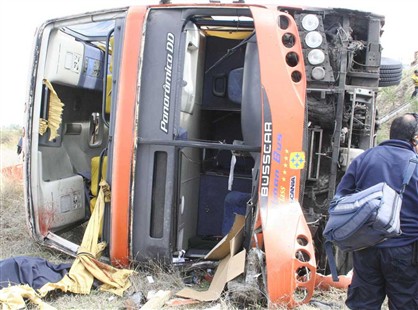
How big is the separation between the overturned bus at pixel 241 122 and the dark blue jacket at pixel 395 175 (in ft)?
2.44

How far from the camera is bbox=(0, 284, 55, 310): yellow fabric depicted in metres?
3.08

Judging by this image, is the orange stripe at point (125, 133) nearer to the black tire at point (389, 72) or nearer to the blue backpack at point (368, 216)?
the blue backpack at point (368, 216)

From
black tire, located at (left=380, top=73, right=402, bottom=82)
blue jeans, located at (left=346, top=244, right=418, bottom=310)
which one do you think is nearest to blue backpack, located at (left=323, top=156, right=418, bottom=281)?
blue jeans, located at (left=346, top=244, right=418, bottom=310)

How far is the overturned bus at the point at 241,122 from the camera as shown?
11.1 feet

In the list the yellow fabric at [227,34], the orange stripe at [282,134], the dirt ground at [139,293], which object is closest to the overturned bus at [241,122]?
the orange stripe at [282,134]

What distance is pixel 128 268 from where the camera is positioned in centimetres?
378

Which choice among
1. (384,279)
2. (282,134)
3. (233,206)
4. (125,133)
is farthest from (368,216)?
(233,206)

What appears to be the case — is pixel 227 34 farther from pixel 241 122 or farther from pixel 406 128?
pixel 406 128

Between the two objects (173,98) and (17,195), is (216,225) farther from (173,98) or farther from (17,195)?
(17,195)

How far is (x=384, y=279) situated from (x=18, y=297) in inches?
91.1

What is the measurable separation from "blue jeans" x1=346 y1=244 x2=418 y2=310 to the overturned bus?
1.57 ft

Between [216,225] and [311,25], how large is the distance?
2.21 m

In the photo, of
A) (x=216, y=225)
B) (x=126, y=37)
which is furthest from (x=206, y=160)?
(x=126, y=37)

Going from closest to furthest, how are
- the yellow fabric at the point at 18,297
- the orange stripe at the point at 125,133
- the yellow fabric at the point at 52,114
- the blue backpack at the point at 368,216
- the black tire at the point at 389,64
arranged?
the blue backpack at the point at 368,216
the yellow fabric at the point at 18,297
the orange stripe at the point at 125,133
the yellow fabric at the point at 52,114
the black tire at the point at 389,64
